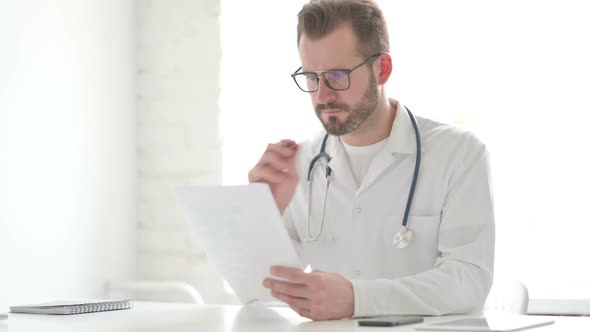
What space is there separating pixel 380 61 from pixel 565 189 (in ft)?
3.36

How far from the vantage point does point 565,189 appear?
2.93m

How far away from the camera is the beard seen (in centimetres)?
215

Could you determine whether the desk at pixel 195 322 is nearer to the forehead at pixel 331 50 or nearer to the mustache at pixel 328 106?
the mustache at pixel 328 106

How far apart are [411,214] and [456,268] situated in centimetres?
27

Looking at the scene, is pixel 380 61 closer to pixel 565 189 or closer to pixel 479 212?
pixel 479 212

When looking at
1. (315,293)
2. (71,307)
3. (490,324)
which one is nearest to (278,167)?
(315,293)

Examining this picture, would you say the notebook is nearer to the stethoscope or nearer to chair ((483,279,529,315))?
the stethoscope

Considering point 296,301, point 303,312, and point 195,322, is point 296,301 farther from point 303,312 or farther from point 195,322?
point 195,322

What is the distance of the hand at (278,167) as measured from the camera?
1.98 m

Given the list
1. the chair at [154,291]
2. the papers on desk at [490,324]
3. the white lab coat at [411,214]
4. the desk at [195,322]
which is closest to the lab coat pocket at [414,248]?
the white lab coat at [411,214]

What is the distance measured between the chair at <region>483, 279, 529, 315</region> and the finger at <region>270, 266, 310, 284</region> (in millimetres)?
576

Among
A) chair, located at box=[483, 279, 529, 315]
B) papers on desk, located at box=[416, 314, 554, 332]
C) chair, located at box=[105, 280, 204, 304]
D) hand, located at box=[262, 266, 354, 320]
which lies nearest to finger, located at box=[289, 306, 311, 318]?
hand, located at box=[262, 266, 354, 320]

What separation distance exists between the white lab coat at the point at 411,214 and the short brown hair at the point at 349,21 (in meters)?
0.19

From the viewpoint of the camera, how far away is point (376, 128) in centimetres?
230
